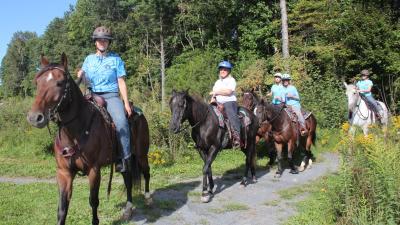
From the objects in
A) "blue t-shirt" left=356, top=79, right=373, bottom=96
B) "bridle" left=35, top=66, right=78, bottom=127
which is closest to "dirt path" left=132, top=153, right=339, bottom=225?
"bridle" left=35, top=66, right=78, bottom=127

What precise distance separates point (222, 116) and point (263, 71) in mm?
17199

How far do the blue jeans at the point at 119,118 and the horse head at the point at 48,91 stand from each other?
1188mm

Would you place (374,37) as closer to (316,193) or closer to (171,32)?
(316,193)

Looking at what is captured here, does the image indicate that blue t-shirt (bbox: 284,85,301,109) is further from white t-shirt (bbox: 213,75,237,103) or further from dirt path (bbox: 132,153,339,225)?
white t-shirt (bbox: 213,75,237,103)

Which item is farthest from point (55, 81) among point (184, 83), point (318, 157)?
point (184, 83)

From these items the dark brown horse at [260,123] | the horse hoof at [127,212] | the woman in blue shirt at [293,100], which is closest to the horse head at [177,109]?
the horse hoof at [127,212]

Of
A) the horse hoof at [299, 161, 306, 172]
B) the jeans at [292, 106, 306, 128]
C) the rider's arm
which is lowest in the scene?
the horse hoof at [299, 161, 306, 172]

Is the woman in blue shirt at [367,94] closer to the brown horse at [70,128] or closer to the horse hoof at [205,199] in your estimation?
the horse hoof at [205,199]

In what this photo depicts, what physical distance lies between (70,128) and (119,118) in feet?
3.25

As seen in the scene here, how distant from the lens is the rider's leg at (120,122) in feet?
21.7

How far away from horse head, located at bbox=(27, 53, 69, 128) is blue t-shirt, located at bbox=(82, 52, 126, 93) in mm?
1081

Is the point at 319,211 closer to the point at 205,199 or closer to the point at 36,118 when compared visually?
the point at 205,199

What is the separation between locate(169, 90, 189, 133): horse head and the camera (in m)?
8.46

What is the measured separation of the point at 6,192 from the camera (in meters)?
10.3
